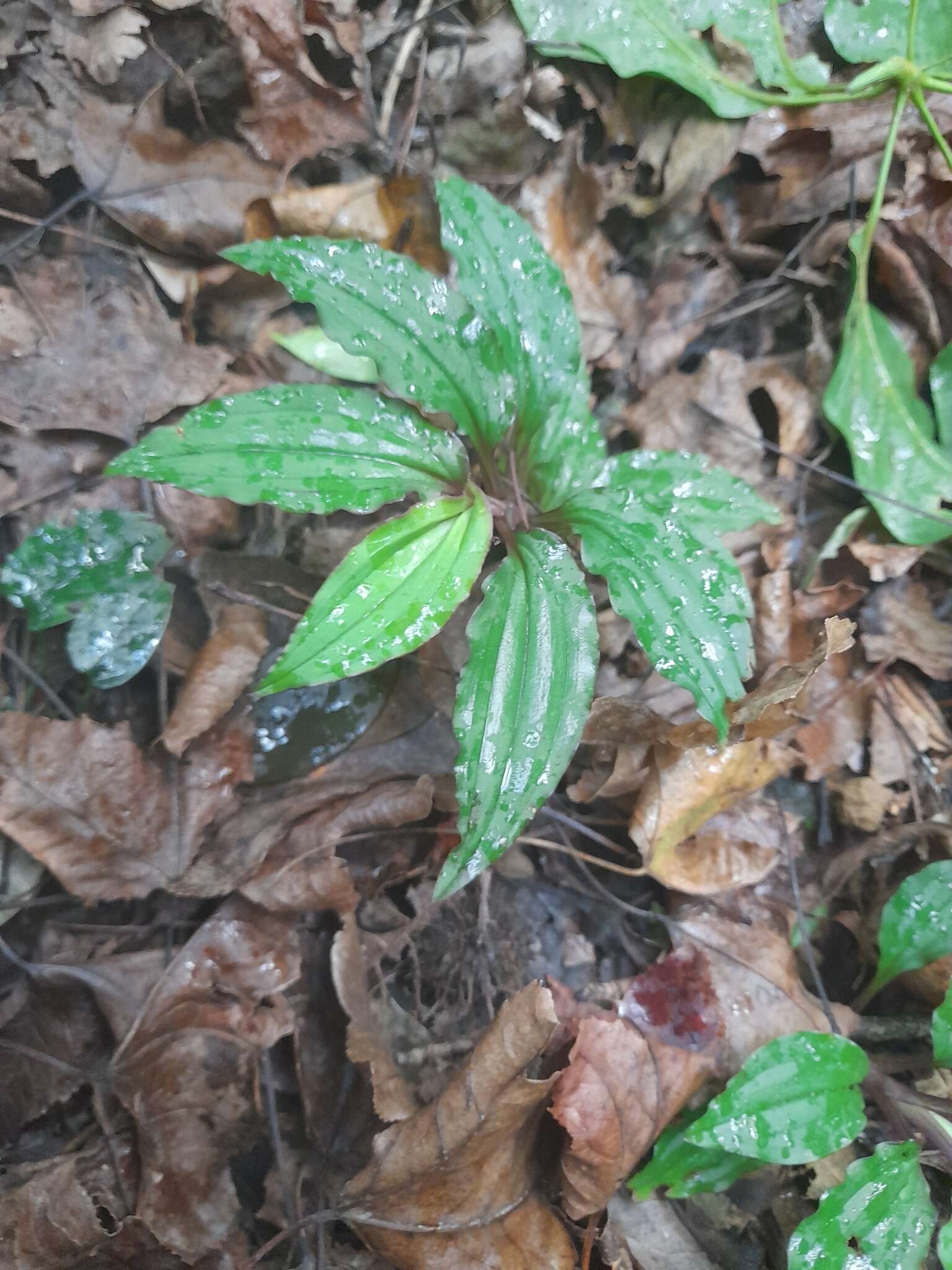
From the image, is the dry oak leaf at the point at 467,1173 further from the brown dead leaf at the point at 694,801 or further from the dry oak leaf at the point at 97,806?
the dry oak leaf at the point at 97,806

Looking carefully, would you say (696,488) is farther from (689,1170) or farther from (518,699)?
(689,1170)

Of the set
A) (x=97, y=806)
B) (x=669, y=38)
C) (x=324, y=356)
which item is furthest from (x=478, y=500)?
(x=669, y=38)

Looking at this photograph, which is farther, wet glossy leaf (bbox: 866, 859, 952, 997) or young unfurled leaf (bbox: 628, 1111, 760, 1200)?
wet glossy leaf (bbox: 866, 859, 952, 997)

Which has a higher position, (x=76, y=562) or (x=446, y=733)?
(x=76, y=562)

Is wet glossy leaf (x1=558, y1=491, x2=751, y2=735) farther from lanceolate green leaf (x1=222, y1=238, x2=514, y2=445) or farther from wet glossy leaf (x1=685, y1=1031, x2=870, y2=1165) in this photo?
wet glossy leaf (x1=685, y1=1031, x2=870, y2=1165)

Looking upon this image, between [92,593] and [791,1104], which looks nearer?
[791,1104]

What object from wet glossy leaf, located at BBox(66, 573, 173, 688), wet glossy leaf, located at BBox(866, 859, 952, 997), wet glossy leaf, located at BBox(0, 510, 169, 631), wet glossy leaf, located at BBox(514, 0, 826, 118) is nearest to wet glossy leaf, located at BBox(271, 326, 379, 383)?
wet glossy leaf, located at BBox(0, 510, 169, 631)
